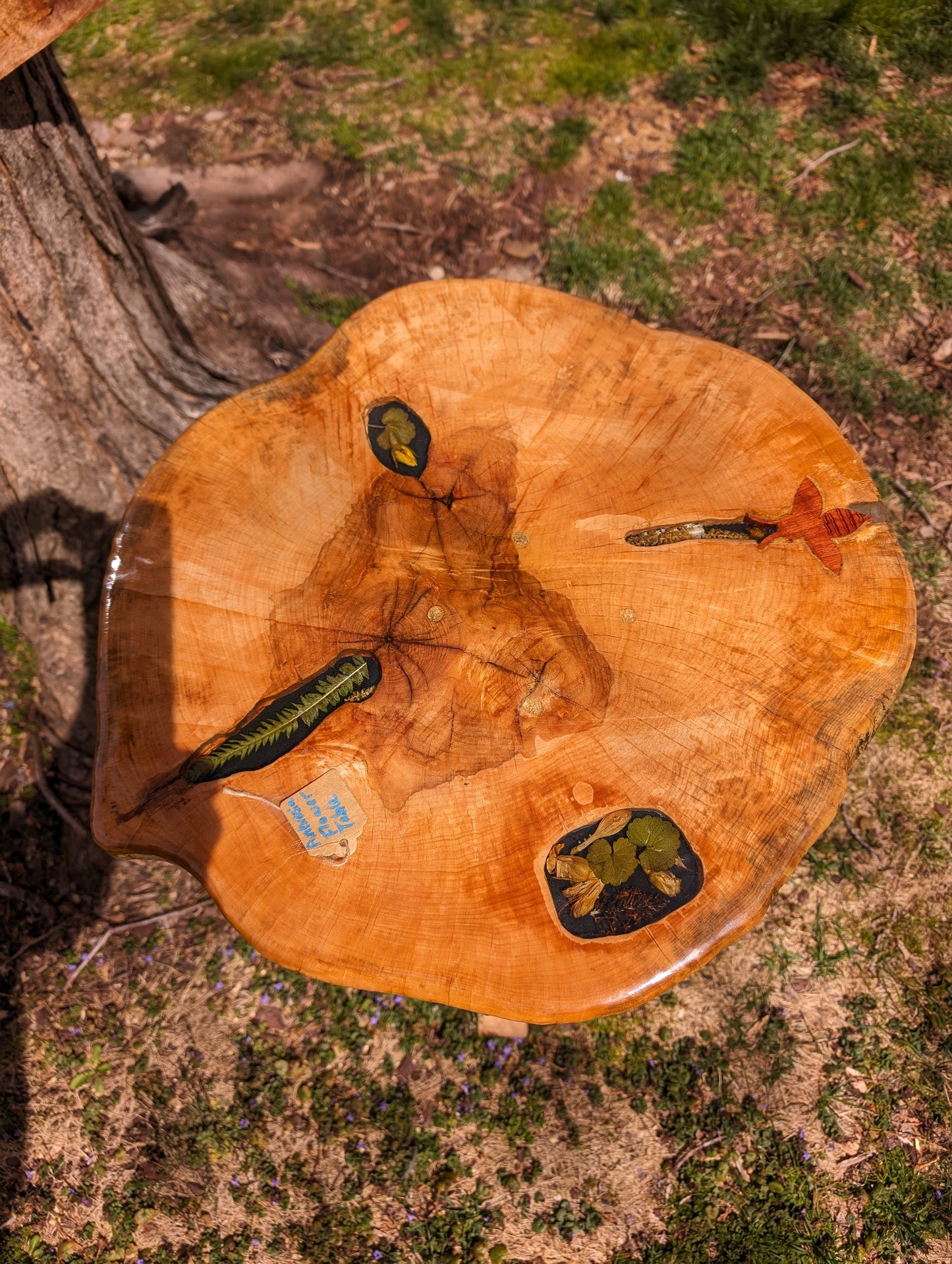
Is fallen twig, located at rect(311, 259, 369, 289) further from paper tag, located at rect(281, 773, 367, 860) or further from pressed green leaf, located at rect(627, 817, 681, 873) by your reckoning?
pressed green leaf, located at rect(627, 817, 681, 873)

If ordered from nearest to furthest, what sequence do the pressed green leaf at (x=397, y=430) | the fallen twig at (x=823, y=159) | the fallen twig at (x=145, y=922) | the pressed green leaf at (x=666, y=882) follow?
the pressed green leaf at (x=666, y=882) → the pressed green leaf at (x=397, y=430) → the fallen twig at (x=145, y=922) → the fallen twig at (x=823, y=159)

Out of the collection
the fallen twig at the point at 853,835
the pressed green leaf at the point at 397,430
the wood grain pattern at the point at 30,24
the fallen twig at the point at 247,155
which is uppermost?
the wood grain pattern at the point at 30,24

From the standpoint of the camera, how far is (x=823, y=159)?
3932 millimetres

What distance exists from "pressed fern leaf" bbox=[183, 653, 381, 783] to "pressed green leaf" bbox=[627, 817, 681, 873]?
727 millimetres

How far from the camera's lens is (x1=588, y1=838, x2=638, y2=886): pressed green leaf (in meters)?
1.75

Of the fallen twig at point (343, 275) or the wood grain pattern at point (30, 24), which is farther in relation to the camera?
the fallen twig at point (343, 275)

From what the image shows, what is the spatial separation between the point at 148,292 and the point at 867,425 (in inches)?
119

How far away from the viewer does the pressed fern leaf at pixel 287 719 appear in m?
Answer: 1.87

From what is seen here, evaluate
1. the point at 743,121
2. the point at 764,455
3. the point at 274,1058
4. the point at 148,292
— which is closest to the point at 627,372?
the point at 764,455

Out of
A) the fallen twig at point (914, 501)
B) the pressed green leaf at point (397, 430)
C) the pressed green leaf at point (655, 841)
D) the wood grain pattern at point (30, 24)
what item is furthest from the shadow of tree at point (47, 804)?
the fallen twig at point (914, 501)

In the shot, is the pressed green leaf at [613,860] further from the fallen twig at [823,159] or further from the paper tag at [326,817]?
the fallen twig at [823,159]

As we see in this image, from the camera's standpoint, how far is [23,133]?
2.17m

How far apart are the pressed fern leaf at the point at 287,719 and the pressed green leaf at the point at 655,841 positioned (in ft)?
2.39

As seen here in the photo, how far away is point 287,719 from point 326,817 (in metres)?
0.26
